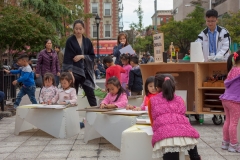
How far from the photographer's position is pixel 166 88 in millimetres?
4582

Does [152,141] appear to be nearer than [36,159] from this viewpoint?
Yes

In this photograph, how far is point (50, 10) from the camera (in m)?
26.9

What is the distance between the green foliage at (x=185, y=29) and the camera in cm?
4945

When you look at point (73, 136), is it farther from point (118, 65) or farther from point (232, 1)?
point (232, 1)

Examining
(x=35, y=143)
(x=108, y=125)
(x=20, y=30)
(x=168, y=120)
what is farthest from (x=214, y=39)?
(x=20, y=30)

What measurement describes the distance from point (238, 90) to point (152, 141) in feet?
6.88

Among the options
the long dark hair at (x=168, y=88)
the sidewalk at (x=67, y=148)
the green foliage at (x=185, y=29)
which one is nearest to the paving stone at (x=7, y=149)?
the sidewalk at (x=67, y=148)

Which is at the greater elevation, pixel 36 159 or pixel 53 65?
pixel 53 65

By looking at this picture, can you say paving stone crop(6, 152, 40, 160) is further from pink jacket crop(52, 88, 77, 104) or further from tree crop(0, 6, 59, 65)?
tree crop(0, 6, 59, 65)

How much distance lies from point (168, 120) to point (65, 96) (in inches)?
→ 138

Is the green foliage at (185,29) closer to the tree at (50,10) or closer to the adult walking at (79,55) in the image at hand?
the tree at (50,10)

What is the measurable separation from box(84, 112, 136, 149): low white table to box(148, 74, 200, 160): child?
1289mm

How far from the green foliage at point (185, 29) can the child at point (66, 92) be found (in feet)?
140

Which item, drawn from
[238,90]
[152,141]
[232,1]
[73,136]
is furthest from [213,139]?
[232,1]
